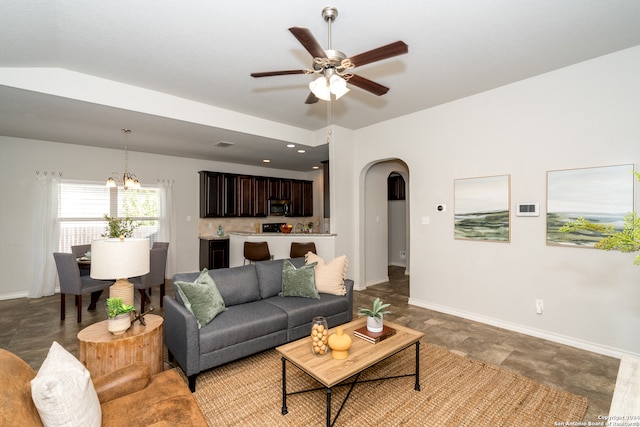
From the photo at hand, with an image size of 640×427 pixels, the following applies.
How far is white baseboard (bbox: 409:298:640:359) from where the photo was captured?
9.57 ft

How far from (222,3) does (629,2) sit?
9.84ft

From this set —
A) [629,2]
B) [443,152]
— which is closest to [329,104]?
[443,152]

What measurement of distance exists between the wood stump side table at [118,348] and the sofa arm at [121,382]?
1.39ft

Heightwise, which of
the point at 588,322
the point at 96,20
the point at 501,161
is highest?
the point at 96,20

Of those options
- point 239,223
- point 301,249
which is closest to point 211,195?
point 239,223

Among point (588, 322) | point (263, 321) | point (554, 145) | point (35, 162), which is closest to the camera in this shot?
point (263, 321)

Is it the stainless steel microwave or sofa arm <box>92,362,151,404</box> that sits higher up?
the stainless steel microwave

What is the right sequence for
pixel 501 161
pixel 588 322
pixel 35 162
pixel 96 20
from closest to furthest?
pixel 96 20
pixel 588 322
pixel 501 161
pixel 35 162

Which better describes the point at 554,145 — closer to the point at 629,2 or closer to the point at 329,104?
the point at 629,2

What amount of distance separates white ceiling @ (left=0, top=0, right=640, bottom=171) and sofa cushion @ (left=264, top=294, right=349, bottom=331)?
245 cm

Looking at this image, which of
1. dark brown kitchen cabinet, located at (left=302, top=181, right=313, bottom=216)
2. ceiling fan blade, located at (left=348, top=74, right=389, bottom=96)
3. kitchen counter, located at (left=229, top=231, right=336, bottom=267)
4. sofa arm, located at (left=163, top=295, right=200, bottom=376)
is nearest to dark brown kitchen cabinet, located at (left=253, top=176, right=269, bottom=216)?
dark brown kitchen cabinet, located at (left=302, top=181, right=313, bottom=216)

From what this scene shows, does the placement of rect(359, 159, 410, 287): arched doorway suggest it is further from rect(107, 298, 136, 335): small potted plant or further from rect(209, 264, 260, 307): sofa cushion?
rect(107, 298, 136, 335): small potted plant

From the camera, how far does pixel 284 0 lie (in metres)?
2.12

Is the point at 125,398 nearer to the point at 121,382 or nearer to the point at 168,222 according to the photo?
the point at 121,382
